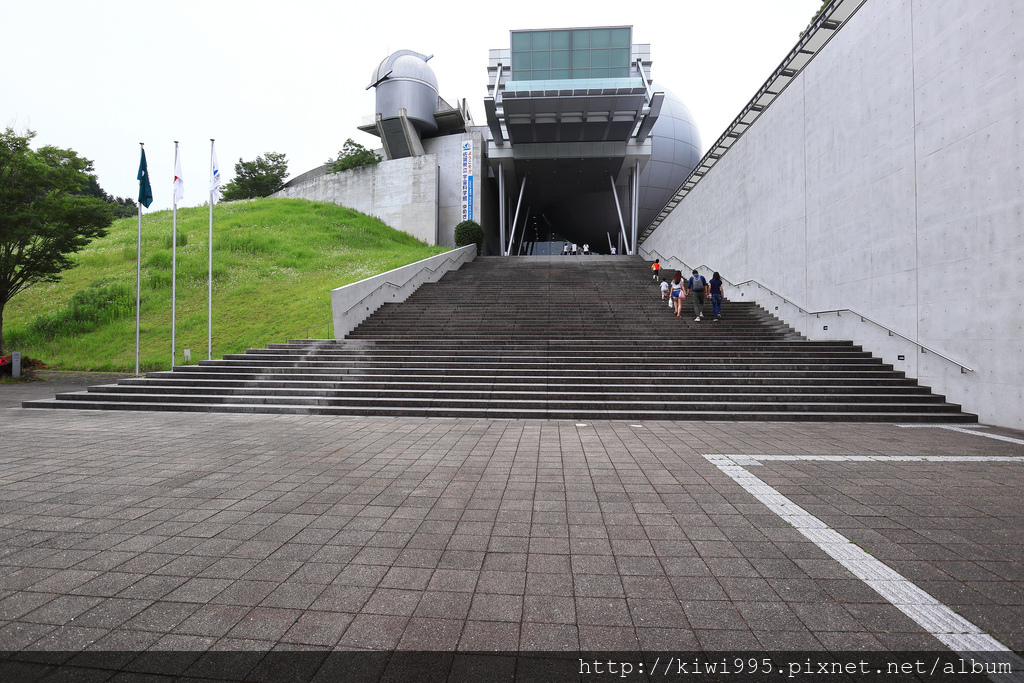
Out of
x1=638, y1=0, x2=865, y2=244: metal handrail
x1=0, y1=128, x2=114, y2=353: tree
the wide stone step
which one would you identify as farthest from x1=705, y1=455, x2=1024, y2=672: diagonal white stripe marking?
x1=0, y1=128, x2=114, y2=353: tree

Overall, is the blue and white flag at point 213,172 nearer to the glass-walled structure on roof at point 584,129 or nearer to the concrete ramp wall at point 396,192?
the glass-walled structure on roof at point 584,129

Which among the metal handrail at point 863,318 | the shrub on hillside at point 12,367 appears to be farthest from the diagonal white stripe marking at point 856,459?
the shrub on hillside at point 12,367

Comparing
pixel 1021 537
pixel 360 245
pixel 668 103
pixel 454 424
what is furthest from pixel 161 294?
pixel 668 103

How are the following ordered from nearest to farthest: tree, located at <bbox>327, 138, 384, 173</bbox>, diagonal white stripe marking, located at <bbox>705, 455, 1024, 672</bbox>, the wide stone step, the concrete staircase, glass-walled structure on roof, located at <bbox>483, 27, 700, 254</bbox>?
diagonal white stripe marking, located at <bbox>705, 455, 1024, 672</bbox>, the wide stone step, the concrete staircase, glass-walled structure on roof, located at <bbox>483, 27, 700, 254</bbox>, tree, located at <bbox>327, 138, 384, 173</bbox>

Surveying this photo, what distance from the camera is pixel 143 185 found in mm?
14523

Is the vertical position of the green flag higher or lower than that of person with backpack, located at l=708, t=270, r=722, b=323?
higher

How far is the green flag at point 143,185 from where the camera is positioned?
14.4m

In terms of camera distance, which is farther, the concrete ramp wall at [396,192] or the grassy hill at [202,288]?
the concrete ramp wall at [396,192]

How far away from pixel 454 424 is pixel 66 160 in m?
16.9

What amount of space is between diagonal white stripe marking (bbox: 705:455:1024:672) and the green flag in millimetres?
17584

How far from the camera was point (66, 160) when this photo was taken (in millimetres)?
15523

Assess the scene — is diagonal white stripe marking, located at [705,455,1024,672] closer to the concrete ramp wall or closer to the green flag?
the green flag

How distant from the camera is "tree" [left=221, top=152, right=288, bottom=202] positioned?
51.5 meters

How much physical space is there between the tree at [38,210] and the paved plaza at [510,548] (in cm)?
1271
